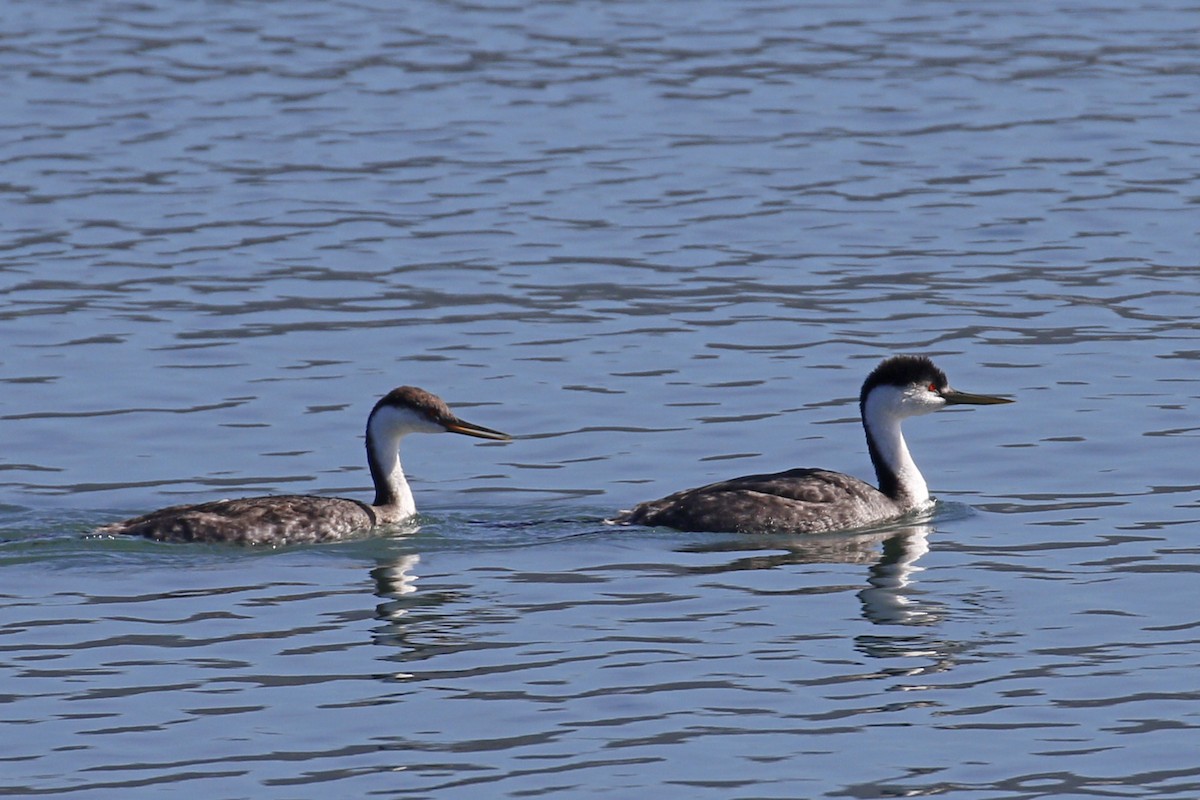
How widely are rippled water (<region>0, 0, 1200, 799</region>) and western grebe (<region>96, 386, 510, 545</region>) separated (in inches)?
6.1

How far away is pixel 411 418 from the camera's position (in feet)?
58.3

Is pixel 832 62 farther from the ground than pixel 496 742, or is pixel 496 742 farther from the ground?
pixel 832 62

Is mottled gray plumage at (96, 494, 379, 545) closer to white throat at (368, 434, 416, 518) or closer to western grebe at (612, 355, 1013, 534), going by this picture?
white throat at (368, 434, 416, 518)

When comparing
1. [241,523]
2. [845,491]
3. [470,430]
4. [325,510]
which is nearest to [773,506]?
[845,491]

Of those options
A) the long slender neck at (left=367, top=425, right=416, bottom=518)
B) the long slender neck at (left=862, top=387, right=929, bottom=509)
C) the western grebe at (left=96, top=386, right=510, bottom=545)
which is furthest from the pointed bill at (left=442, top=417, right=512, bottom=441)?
the long slender neck at (left=862, top=387, right=929, bottom=509)

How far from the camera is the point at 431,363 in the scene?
21688mm

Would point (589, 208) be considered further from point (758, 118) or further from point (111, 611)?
point (111, 611)

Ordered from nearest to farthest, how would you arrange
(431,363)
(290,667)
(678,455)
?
(290,667) → (678,455) → (431,363)

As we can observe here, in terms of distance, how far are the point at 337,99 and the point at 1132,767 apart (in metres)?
23.5

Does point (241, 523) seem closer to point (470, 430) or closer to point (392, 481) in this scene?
point (392, 481)

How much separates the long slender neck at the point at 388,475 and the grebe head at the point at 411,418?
27 millimetres

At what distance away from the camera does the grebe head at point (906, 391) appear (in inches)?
710

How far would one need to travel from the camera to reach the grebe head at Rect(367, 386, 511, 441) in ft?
58.0

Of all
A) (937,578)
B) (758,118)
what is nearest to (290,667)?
(937,578)
